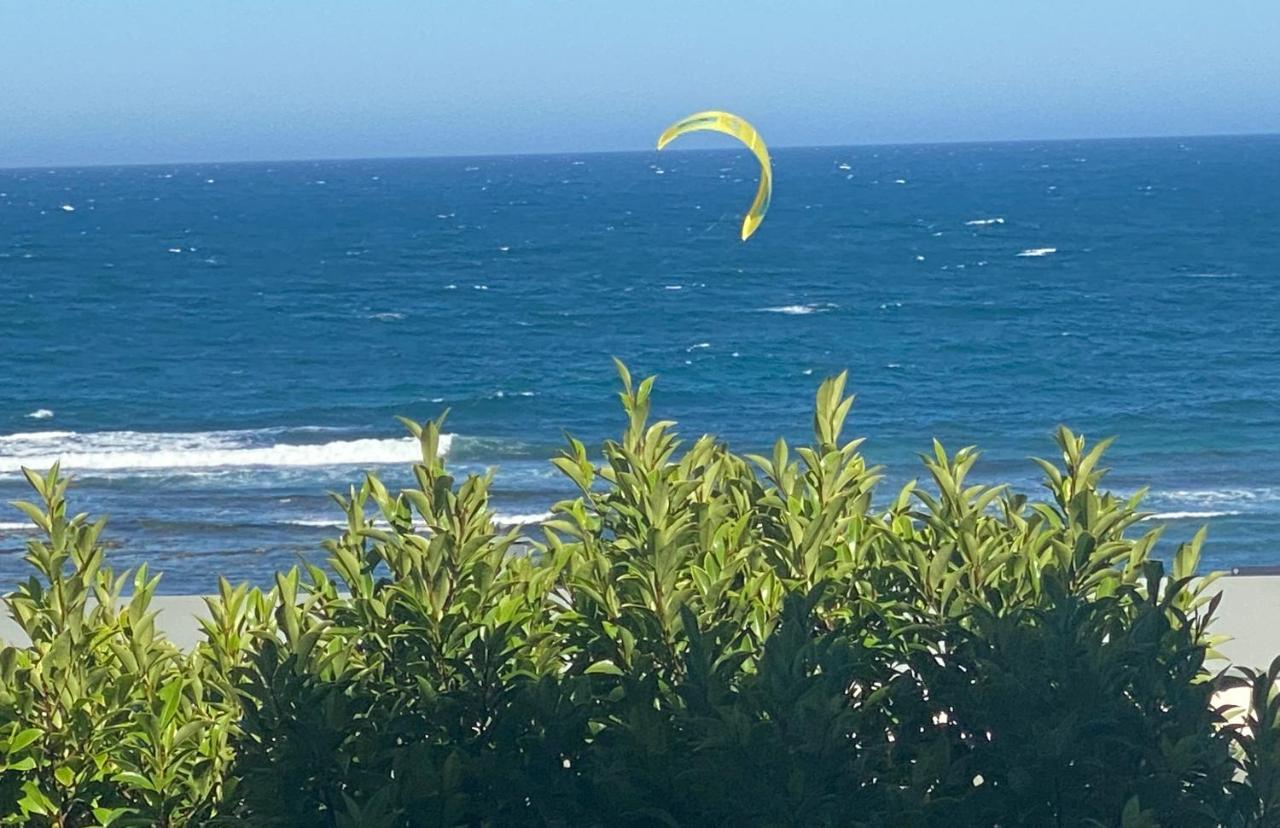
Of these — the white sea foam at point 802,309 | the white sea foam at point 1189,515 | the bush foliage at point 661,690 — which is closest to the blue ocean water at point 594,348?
the white sea foam at point 1189,515

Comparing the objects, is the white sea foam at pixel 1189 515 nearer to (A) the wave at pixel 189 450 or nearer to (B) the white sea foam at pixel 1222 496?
(B) the white sea foam at pixel 1222 496

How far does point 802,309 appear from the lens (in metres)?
41.4

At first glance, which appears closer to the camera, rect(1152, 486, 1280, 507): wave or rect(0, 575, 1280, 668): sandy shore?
rect(0, 575, 1280, 668): sandy shore

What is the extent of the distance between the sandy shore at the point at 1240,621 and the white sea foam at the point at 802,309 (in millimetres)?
32393

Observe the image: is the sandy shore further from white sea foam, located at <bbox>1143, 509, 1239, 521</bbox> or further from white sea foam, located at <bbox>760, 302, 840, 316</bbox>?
white sea foam, located at <bbox>760, 302, 840, 316</bbox>

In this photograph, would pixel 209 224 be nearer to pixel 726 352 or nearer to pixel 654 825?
pixel 726 352

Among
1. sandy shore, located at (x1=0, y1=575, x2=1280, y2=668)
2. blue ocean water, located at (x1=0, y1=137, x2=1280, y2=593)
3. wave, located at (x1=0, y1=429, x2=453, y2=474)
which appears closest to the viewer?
sandy shore, located at (x1=0, y1=575, x2=1280, y2=668)

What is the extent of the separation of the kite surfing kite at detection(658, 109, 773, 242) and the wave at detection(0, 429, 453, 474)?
18622 mm

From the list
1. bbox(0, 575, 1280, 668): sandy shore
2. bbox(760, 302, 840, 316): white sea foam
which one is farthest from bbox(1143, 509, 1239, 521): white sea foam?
bbox(760, 302, 840, 316): white sea foam

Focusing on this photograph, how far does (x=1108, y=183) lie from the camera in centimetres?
9288

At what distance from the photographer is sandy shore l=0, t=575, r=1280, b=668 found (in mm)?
7148

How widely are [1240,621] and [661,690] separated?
601cm

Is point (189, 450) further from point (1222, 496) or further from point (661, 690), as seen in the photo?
point (661, 690)

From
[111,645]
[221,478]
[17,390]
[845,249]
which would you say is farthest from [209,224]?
[111,645]
